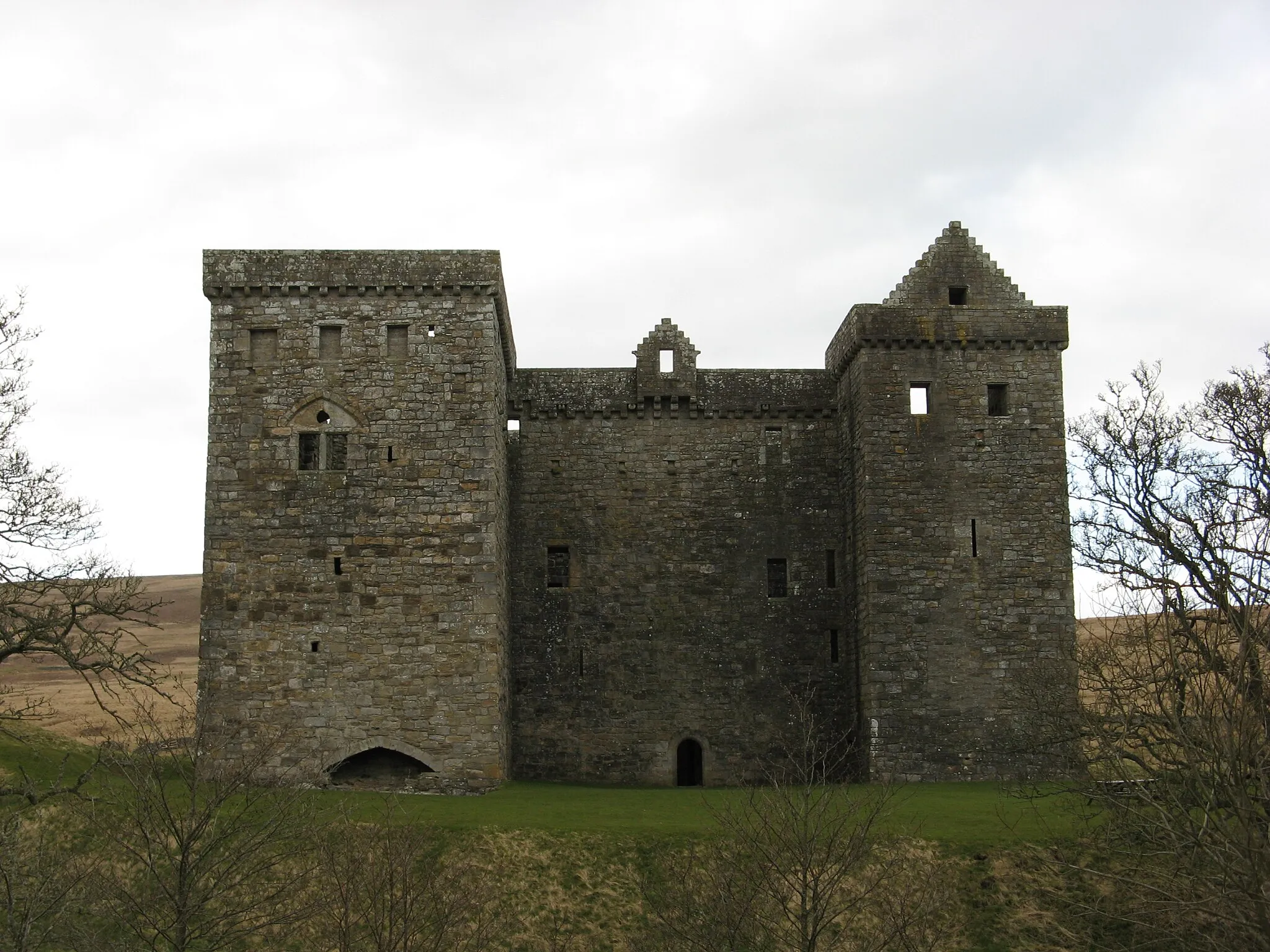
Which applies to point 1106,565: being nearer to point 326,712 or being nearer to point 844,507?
point 844,507

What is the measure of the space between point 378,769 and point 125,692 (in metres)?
28.1

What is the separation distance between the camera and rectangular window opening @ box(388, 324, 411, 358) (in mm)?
26203

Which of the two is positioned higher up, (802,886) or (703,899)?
(802,886)

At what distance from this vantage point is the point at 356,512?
25.7m

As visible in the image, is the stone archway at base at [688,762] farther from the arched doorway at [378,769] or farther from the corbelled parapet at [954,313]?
the corbelled parapet at [954,313]

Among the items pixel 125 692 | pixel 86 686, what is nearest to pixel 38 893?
pixel 125 692

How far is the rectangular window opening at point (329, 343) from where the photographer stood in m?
26.2

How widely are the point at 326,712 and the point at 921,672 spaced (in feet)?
40.1

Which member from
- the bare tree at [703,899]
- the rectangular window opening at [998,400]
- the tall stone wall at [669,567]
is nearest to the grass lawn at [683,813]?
the bare tree at [703,899]

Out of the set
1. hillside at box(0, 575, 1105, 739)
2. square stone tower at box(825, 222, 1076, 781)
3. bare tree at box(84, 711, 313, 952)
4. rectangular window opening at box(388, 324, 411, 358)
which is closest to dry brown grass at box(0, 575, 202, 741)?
hillside at box(0, 575, 1105, 739)

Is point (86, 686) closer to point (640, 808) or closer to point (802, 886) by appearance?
point (640, 808)

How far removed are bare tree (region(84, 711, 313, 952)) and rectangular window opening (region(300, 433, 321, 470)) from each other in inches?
289

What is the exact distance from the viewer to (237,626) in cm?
2527

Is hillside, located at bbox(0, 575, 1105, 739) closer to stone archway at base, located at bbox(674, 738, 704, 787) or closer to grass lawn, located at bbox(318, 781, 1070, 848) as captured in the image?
grass lawn, located at bbox(318, 781, 1070, 848)
